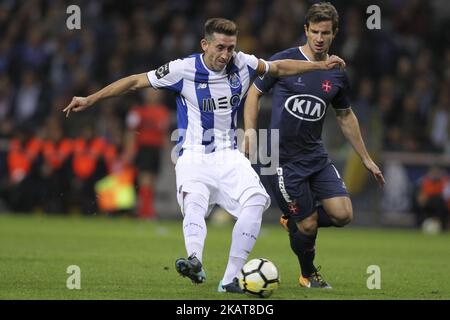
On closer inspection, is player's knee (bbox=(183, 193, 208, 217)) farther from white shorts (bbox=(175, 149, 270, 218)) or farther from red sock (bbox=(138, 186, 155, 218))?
red sock (bbox=(138, 186, 155, 218))

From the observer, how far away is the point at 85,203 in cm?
1897

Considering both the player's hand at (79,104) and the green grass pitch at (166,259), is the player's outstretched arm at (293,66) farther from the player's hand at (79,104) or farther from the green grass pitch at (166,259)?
the green grass pitch at (166,259)

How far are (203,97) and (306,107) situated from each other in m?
1.15

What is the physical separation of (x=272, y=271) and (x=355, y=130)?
1.98m

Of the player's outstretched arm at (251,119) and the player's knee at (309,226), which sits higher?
the player's outstretched arm at (251,119)

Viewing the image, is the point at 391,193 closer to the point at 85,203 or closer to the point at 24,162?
the point at 85,203

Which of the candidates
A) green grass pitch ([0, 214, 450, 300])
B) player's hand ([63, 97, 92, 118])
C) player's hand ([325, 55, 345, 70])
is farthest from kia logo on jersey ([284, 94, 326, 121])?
player's hand ([63, 97, 92, 118])

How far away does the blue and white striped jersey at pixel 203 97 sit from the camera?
26.7 ft

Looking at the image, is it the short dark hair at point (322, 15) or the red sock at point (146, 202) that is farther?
the red sock at point (146, 202)

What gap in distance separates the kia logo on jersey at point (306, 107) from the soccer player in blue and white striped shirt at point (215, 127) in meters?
0.55

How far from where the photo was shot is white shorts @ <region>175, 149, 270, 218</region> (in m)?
7.96

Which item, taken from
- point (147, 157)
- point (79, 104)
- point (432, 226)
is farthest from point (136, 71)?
Result: point (79, 104)

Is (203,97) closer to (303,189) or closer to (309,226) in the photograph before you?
(303,189)

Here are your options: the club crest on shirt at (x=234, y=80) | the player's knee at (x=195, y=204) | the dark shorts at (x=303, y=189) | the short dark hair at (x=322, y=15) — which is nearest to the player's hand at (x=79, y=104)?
the player's knee at (x=195, y=204)
